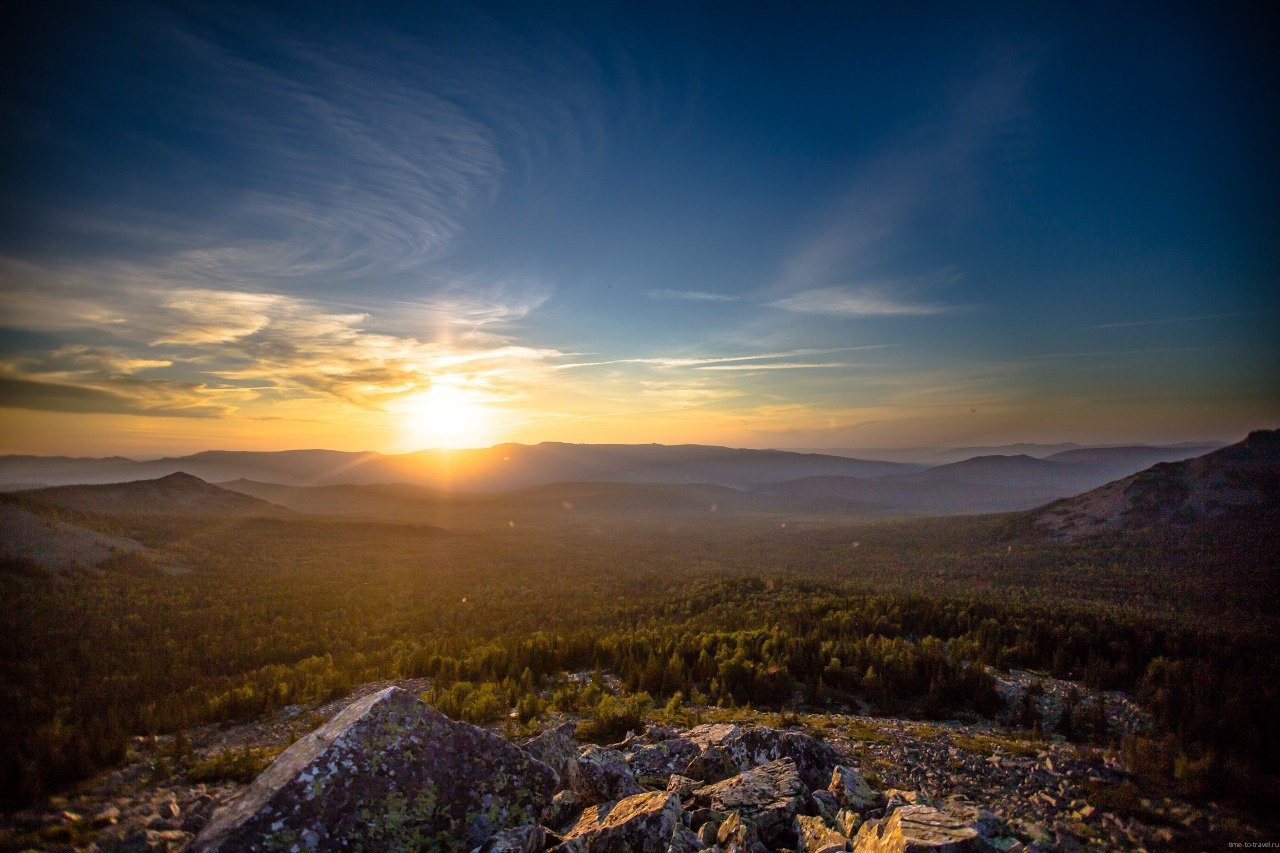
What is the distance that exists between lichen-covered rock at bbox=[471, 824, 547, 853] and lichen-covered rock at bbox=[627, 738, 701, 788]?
2593mm

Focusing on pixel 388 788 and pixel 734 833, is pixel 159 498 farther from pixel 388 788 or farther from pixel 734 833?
pixel 734 833

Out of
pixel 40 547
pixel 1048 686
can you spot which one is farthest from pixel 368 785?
pixel 40 547

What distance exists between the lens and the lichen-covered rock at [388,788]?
209 inches

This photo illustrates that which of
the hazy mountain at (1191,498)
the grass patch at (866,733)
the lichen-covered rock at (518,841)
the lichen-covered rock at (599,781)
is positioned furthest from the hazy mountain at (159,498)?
the hazy mountain at (1191,498)

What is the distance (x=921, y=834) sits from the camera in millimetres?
5023

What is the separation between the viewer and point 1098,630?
74.2ft

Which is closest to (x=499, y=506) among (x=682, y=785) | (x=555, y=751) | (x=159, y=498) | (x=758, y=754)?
(x=159, y=498)

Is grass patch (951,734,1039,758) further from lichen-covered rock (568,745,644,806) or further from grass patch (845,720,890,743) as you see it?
lichen-covered rock (568,745,644,806)

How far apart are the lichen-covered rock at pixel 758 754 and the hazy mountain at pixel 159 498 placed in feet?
357

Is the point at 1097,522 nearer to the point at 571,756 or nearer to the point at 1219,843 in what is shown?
the point at 1219,843

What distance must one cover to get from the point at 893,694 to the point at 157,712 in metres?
22.7

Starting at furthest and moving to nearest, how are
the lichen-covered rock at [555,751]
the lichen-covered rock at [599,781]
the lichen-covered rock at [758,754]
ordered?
the lichen-covered rock at [758,754]
the lichen-covered rock at [555,751]
the lichen-covered rock at [599,781]

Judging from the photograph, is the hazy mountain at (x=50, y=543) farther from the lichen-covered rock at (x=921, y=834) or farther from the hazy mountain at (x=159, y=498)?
the lichen-covered rock at (x=921, y=834)

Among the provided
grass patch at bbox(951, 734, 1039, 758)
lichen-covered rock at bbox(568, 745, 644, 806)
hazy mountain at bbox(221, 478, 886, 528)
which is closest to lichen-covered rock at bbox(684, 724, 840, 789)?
lichen-covered rock at bbox(568, 745, 644, 806)
